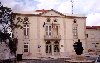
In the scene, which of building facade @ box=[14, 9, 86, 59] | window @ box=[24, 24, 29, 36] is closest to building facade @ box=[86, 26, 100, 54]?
building facade @ box=[14, 9, 86, 59]

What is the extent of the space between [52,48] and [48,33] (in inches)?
112

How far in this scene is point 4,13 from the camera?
35.4 m

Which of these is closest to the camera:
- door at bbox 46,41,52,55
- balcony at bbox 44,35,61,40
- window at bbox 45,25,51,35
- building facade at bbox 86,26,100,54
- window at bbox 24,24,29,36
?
window at bbox 24,24,29,36

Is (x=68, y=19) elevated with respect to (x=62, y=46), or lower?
elevated

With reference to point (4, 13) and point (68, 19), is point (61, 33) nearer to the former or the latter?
point (68, 19)

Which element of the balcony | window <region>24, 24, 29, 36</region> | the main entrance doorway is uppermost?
window <region>24, 24, 29, 36</region>

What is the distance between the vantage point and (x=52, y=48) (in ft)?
169

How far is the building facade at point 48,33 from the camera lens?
49.7 m

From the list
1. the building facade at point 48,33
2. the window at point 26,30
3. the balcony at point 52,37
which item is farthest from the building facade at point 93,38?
the window at point 26,30

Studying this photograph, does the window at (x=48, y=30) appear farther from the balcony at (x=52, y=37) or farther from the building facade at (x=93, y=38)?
the building facade at (x=93, y=38)

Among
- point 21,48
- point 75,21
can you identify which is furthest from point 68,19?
point 21,48

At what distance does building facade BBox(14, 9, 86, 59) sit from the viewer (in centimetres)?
4972

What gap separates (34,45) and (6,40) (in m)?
14.0

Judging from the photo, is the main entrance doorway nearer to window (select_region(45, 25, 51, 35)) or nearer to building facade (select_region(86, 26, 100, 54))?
window (select_region(45, 25, 51, 35))
